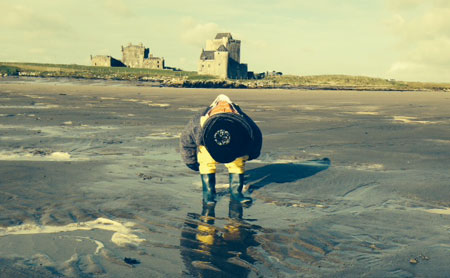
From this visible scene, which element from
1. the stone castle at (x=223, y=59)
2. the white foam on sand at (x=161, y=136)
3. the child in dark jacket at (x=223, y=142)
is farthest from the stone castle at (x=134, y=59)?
the child in dark jacket at (x=223, y=142)

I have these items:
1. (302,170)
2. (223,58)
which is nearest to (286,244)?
(302,170)

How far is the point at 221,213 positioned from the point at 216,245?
3.66ft

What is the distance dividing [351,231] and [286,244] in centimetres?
82

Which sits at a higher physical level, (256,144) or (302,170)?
(256,144)

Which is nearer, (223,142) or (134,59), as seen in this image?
(223,142)

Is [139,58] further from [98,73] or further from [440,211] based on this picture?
[440,211]

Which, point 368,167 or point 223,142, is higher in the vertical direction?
point 223,142

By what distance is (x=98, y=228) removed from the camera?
4.79m

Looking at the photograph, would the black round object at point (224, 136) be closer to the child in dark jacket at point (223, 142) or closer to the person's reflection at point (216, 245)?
the child in dark jacket at point (223, 142)

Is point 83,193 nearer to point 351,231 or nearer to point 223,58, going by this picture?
point 351,231

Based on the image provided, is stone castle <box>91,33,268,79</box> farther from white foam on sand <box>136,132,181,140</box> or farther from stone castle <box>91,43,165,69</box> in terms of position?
white foam on sand <box>136,132,181,140</box>

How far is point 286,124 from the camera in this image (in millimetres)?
15477

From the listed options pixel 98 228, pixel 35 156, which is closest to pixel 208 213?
pixel 98 228

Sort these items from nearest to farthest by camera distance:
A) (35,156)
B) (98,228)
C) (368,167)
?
1. (98,228)
2. (368,167)
3. (35,156)
